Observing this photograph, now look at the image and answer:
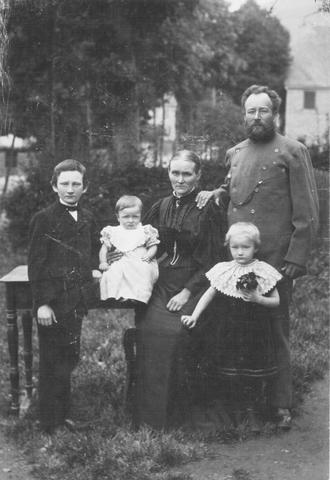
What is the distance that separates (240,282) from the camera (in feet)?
13.6

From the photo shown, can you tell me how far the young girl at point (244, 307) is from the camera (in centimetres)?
420

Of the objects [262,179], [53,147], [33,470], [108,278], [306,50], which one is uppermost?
[306,50]

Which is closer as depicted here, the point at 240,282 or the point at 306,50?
the point at 240,282

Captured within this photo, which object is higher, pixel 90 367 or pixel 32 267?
pixel 32 267

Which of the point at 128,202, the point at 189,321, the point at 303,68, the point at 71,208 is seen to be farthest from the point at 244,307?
the point at 303,68

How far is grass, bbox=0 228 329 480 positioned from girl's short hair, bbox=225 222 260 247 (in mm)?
1357

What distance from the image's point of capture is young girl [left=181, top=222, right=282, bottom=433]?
4203 mm

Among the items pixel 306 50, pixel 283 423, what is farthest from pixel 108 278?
pixel 306 50

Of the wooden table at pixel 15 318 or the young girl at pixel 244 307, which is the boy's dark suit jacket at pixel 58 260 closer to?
the wooden table at pixel 15 318

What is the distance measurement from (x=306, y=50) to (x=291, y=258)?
27702mm

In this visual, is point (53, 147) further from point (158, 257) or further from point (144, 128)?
point (158, 257)

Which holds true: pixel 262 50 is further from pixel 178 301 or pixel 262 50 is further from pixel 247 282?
pixel 247 282

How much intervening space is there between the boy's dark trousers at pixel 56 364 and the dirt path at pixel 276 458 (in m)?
1.03

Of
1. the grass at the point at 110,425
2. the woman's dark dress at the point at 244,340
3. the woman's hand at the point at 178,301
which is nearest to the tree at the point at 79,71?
the grass at the point at 110,425
